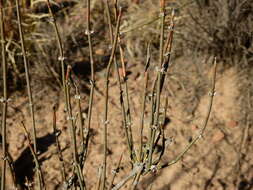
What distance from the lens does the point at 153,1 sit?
3.52 meters

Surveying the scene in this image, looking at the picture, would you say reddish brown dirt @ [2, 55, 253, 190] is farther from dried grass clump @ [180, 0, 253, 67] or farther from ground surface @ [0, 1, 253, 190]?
dried grass clump @ [180, 0, 253, 67]

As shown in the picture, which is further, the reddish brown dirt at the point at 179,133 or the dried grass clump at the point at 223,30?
the dried grass clump at the point at 223,30

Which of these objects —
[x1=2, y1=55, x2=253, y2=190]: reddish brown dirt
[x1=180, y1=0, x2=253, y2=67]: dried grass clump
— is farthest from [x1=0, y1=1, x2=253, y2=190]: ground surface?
[x1=180, y1=0, x2=253, y2=67]: dried grass clump

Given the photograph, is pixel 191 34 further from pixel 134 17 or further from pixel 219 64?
pixel 134 17

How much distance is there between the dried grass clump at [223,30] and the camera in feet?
9.05

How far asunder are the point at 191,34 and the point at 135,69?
563 millimetres

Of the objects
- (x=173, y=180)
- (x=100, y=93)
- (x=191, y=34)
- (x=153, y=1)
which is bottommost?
(x=173, y=180)

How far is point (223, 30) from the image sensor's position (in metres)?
2.83

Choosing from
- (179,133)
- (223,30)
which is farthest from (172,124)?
(223,30)

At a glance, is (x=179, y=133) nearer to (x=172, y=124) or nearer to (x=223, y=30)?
(x=172, y=124)

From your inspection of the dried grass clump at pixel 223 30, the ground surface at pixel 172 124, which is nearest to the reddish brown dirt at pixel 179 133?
the ground surface at pixel 172 124

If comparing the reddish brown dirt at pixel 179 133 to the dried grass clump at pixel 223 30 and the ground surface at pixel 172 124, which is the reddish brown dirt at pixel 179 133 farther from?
the dried grass clump at pixel 223 30

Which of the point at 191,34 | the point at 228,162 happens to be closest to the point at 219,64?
the point at 191,34

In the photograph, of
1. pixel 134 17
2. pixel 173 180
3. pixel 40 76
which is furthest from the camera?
pixel 134 17
